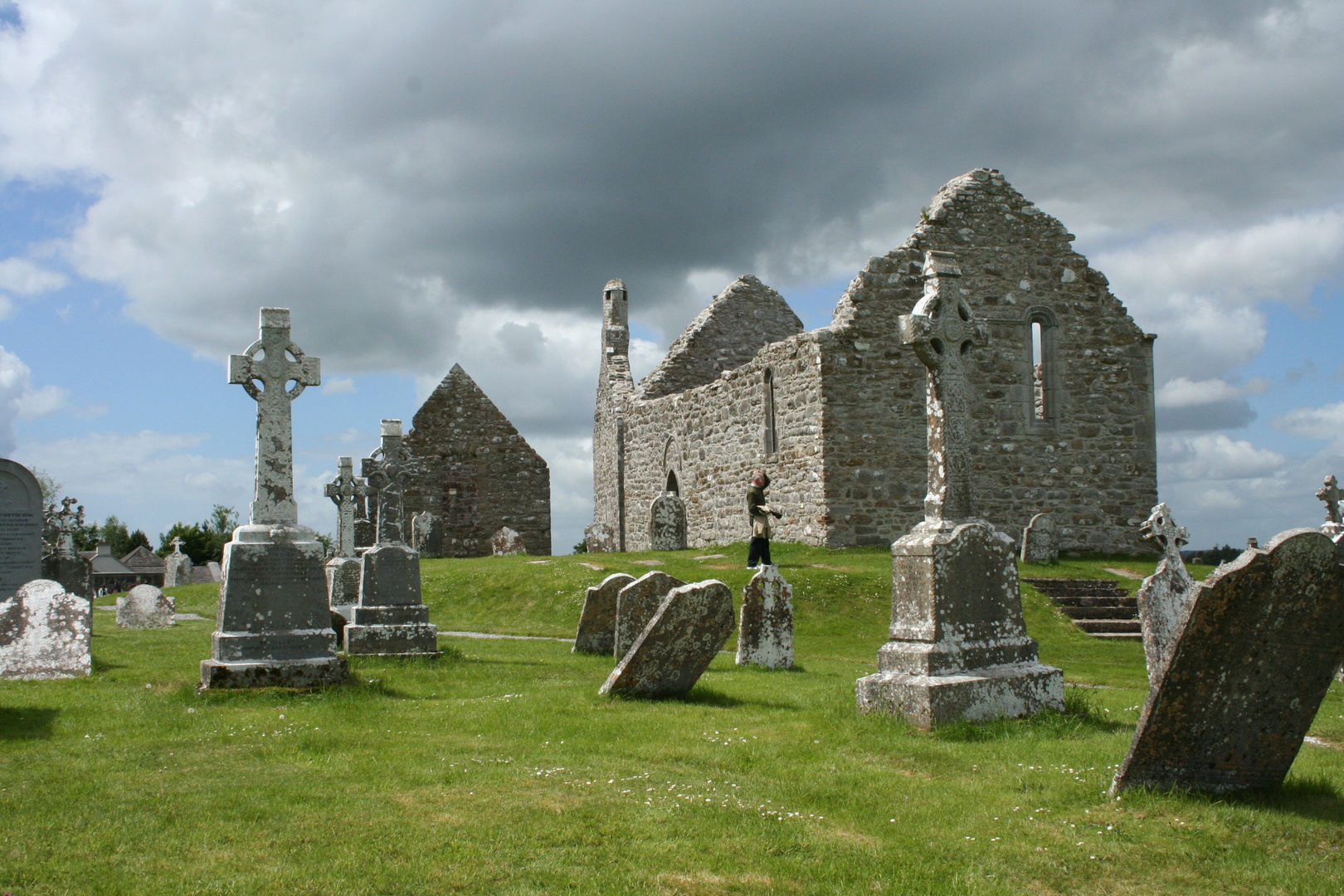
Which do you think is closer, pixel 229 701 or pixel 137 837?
pixel 137 837

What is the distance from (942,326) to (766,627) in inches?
157

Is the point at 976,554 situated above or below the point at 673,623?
above

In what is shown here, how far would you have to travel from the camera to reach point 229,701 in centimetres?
794

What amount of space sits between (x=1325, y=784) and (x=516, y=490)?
87.3 ft

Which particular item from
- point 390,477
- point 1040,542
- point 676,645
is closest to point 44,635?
point 390,477

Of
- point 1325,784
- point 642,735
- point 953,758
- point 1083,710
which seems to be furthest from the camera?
point 1083,710

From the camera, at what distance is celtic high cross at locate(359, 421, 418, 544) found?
1273 centimetres

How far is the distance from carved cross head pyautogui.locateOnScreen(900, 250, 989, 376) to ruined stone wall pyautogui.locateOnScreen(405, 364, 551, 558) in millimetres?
23152

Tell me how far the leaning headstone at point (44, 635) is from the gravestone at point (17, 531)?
2.46 metres

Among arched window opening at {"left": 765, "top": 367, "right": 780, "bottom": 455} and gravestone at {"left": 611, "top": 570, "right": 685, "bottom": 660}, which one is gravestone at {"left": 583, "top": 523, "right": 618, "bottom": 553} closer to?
arched window opening at {"left": 765, "top": 367, "right": 780, "bottom": 455}

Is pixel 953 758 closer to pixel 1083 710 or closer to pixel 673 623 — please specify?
pixel 1083 710

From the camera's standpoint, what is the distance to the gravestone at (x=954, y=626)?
22.3ft

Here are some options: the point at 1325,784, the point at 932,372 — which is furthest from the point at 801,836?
the point at 932,372

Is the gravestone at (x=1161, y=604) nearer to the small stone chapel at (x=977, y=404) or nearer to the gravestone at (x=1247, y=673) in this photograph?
the gravestone at (x=1247, y=673)
